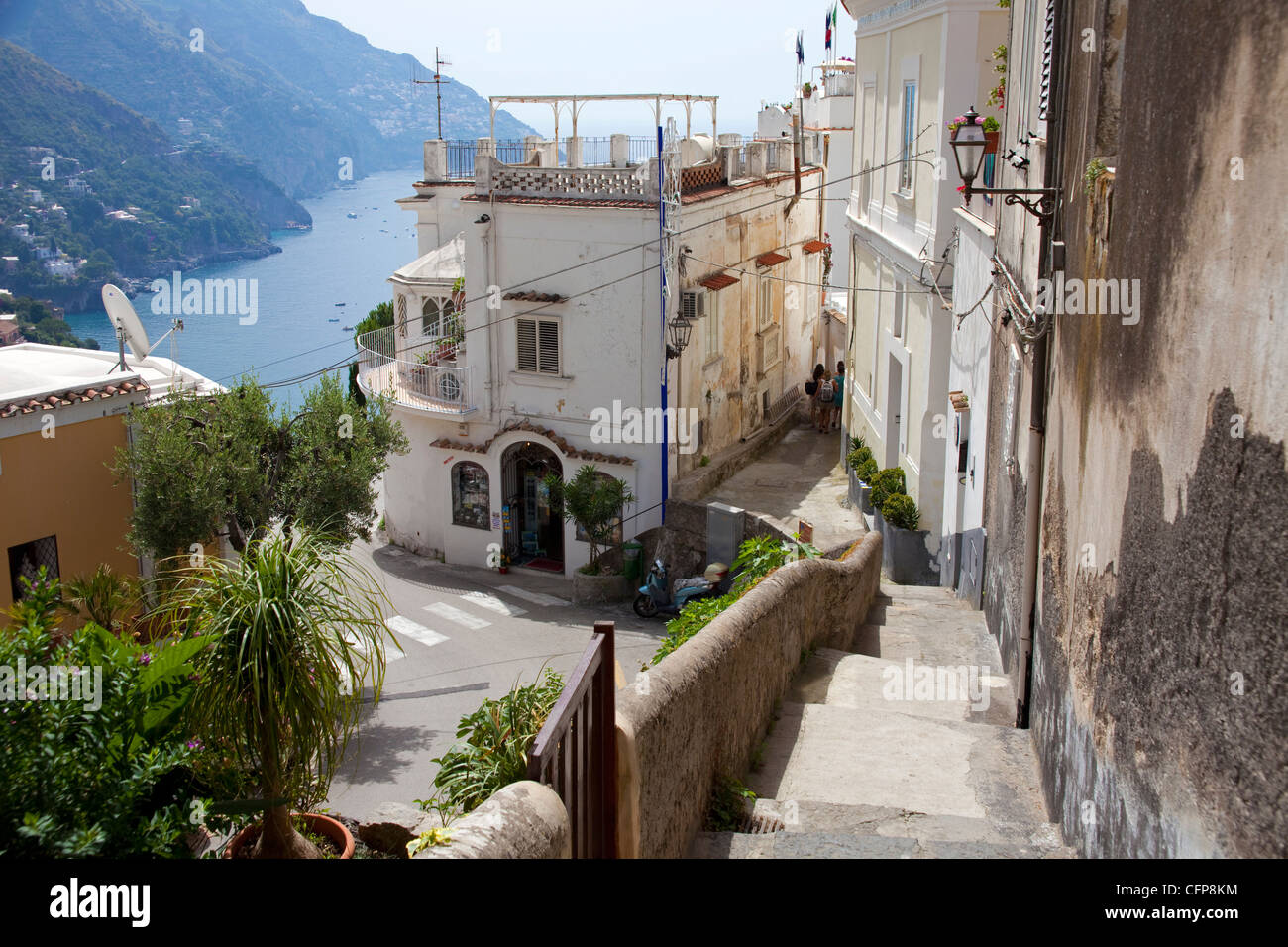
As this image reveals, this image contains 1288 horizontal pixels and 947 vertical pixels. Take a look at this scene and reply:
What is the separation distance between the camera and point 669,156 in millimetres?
22922

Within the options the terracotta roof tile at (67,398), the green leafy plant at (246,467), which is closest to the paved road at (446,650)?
the green leafy plant at (246,467)

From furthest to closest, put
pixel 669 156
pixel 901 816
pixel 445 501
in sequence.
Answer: pixel 445 501, pixel 669 156, pixel 901 816

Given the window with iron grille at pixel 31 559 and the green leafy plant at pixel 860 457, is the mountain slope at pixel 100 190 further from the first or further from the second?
the green leafy plant at pixel 860 457

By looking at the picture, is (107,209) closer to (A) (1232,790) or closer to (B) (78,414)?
(B) (78,414)

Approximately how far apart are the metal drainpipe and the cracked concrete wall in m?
1.32

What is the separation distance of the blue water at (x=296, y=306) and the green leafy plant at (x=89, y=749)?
35.1 metres

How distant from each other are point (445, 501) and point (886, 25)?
13686 millimetres

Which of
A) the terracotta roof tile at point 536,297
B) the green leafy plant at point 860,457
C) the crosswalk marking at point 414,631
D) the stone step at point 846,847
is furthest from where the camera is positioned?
the terracotta roof tile at point 536,297

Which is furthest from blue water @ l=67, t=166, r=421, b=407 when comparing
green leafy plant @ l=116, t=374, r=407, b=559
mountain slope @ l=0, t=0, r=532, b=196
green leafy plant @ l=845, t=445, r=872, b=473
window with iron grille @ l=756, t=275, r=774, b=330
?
green leafy plant @ l=845, t=445, r=872, b=473

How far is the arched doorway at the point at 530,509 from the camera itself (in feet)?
84.4

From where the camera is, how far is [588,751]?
4.87 metres
